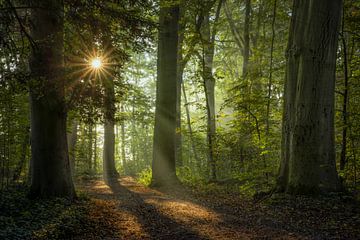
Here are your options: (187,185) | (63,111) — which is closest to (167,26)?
(63,111)

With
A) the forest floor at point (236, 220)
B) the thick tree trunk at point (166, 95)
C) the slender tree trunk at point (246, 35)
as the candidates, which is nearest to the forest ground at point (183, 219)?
the forest floor at point (236, 220)

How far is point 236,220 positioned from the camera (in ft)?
16.7

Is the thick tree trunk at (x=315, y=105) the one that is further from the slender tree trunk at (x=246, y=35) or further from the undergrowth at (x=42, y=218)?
the slender tree trunk at (x=246, y=35)

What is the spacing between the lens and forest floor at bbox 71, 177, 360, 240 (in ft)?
13.6

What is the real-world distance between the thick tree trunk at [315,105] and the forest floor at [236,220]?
0.45 metres

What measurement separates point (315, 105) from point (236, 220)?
9.34 ft

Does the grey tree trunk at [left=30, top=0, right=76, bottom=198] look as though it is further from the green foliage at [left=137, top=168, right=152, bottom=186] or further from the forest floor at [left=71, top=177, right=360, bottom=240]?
the green foliage at [left=137, top=168, right=152, bottom=186]

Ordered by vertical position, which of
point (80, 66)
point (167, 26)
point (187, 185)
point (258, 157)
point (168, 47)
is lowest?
point (187, 185)

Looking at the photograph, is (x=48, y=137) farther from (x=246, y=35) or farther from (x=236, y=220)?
(x=246, y=35)

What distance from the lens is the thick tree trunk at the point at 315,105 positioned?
5566 mm

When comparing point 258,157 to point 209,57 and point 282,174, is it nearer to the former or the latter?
point 282,174

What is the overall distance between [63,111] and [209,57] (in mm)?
10819

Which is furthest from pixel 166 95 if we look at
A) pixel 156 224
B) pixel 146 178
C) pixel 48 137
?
pixel 156 224

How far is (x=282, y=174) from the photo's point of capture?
6246 mm
